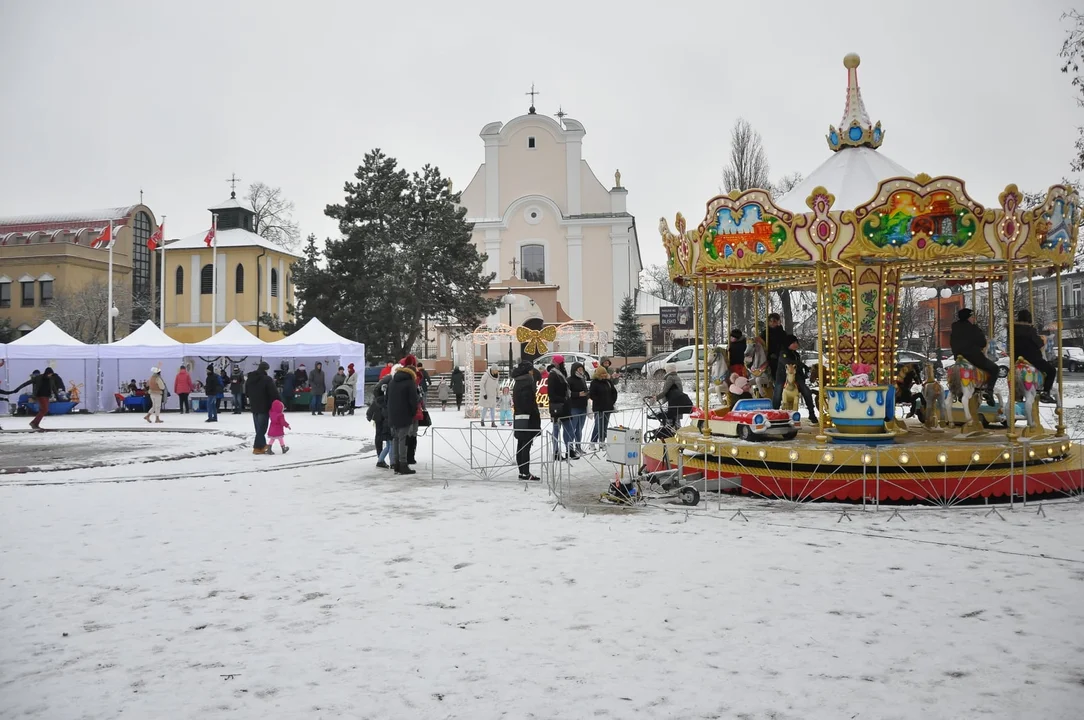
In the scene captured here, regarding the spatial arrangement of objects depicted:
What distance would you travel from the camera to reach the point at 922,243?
33.7ft

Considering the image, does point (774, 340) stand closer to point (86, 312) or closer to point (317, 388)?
point (317, 388)

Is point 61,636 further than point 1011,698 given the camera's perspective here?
Yes

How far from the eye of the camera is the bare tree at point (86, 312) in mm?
46375

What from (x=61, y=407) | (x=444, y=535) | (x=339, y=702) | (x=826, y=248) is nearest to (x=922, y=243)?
(x=826, y=248)

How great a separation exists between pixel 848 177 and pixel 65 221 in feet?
201

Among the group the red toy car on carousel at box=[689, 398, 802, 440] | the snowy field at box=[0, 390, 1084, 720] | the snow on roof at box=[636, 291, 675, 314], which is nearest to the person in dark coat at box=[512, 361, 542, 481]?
the snowy field at box=[0, 390, 1084, 720]

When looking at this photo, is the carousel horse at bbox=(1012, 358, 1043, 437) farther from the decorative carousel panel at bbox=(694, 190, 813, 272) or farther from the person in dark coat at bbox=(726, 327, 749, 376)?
the person in dark coat at bbox=(726, 327, 749, 376)

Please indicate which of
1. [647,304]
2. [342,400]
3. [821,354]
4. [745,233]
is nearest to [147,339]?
[342,400]

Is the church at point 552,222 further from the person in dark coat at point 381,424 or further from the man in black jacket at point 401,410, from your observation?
the man in black jacket at point 401,410

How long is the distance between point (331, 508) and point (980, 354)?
8757 millimetres

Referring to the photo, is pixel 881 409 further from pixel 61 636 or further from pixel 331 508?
pixel 61 636

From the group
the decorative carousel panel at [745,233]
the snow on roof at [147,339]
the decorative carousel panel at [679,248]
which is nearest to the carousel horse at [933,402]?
the decorative carousel panel at [745,233]

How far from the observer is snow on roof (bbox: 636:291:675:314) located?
2143 inches

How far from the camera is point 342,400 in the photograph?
27984 millimetres
